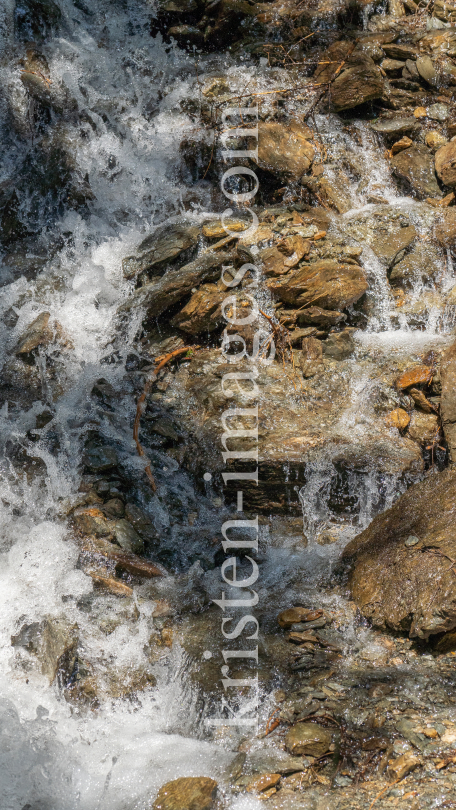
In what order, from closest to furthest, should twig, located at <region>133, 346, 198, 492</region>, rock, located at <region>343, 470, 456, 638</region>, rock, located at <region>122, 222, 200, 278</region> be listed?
rock, located at <region>343, 470, 456, 638</region>, twig, located at <region>133, 346, 198, 492</region>, rock, located at <region>122, 222, 200, 278</region>

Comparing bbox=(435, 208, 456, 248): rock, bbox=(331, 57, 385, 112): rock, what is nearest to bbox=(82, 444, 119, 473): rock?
bbox=(435, 208, 456, 248): rock

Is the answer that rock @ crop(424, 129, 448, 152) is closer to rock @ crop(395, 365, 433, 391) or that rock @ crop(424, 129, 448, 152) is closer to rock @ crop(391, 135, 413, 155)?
rock @ crop(391, 135, 413, 155)

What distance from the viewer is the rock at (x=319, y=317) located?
5.43 metres

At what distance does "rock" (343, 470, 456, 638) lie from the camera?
310cm

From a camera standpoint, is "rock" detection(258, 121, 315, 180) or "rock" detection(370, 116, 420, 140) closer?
"rock" detection(258, 121, 315, 180)

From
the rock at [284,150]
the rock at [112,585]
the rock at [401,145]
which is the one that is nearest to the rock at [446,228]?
the rock at [401,145]

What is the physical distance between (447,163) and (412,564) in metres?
4.79

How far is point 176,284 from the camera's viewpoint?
5.54 m

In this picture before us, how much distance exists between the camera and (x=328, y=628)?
3490 mm

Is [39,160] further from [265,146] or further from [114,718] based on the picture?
[114,718]

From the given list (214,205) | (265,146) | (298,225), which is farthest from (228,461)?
(265,146)

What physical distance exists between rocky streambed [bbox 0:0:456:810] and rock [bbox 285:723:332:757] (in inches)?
0.5

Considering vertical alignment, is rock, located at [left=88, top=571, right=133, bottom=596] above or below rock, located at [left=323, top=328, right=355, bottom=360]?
below

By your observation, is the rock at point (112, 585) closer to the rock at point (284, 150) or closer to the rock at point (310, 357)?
the rock at point (310, 357)
